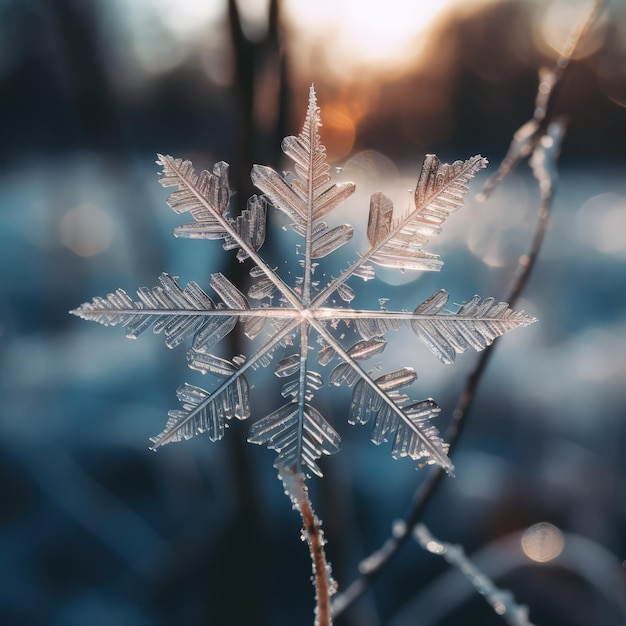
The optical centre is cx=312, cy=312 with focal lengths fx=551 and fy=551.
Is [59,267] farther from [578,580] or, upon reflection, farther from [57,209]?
[578,580]

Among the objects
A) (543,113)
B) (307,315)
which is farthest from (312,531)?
(543,113)

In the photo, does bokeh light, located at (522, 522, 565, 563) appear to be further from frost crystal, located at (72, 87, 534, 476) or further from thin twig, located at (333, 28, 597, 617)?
frost crystal, located at (72, 87, 534, 476)

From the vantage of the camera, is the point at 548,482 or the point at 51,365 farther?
the point at 51,365

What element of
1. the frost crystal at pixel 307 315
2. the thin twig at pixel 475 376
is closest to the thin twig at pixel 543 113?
the thin twig at pixel 475 376

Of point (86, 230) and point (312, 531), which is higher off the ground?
point (86, 230)

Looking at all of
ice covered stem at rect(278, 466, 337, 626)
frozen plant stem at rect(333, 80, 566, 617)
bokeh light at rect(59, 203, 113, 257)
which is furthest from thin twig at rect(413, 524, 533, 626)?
bokeh light at rect(59, 203, 113, 257)

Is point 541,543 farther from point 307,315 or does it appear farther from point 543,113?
point 307,315

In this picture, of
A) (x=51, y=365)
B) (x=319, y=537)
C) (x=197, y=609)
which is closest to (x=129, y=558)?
(x=197, y=609)
